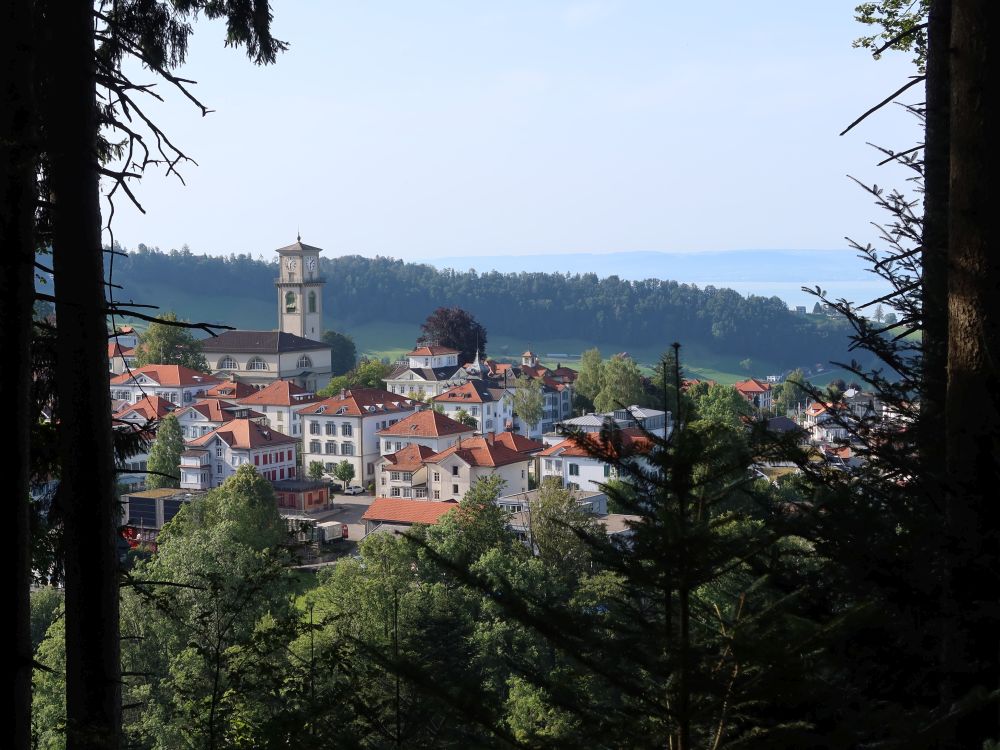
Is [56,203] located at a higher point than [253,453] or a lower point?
higher

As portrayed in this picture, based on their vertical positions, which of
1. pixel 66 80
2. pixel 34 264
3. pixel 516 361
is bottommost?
pixel 516 361


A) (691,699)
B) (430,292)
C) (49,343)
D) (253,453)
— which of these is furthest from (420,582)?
(430,292)

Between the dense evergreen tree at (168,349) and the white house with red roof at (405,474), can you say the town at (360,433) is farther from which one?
the dense evergreen tree at (168,349)

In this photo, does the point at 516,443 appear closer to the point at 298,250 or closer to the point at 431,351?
the point at 431,351

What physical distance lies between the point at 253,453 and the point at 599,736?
55.2 meters

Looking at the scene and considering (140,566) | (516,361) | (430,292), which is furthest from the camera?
(430,292)

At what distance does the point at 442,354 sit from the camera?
8875 centimetres

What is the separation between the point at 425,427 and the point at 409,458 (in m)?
5.87

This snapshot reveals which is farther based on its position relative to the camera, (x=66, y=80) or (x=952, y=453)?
(x=66, y=80)

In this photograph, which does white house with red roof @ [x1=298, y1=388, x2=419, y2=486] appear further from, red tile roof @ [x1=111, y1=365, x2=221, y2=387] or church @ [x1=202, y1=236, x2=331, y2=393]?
church @ [x1=202, y1=236, x2=331, y2=393]

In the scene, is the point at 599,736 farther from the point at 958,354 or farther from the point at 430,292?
the point at 430,292

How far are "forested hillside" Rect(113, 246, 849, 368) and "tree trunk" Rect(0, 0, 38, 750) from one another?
5195 inches

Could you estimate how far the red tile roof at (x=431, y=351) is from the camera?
286ft

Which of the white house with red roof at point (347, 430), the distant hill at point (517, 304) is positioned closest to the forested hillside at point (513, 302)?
the distant hill at point (517, 304)
